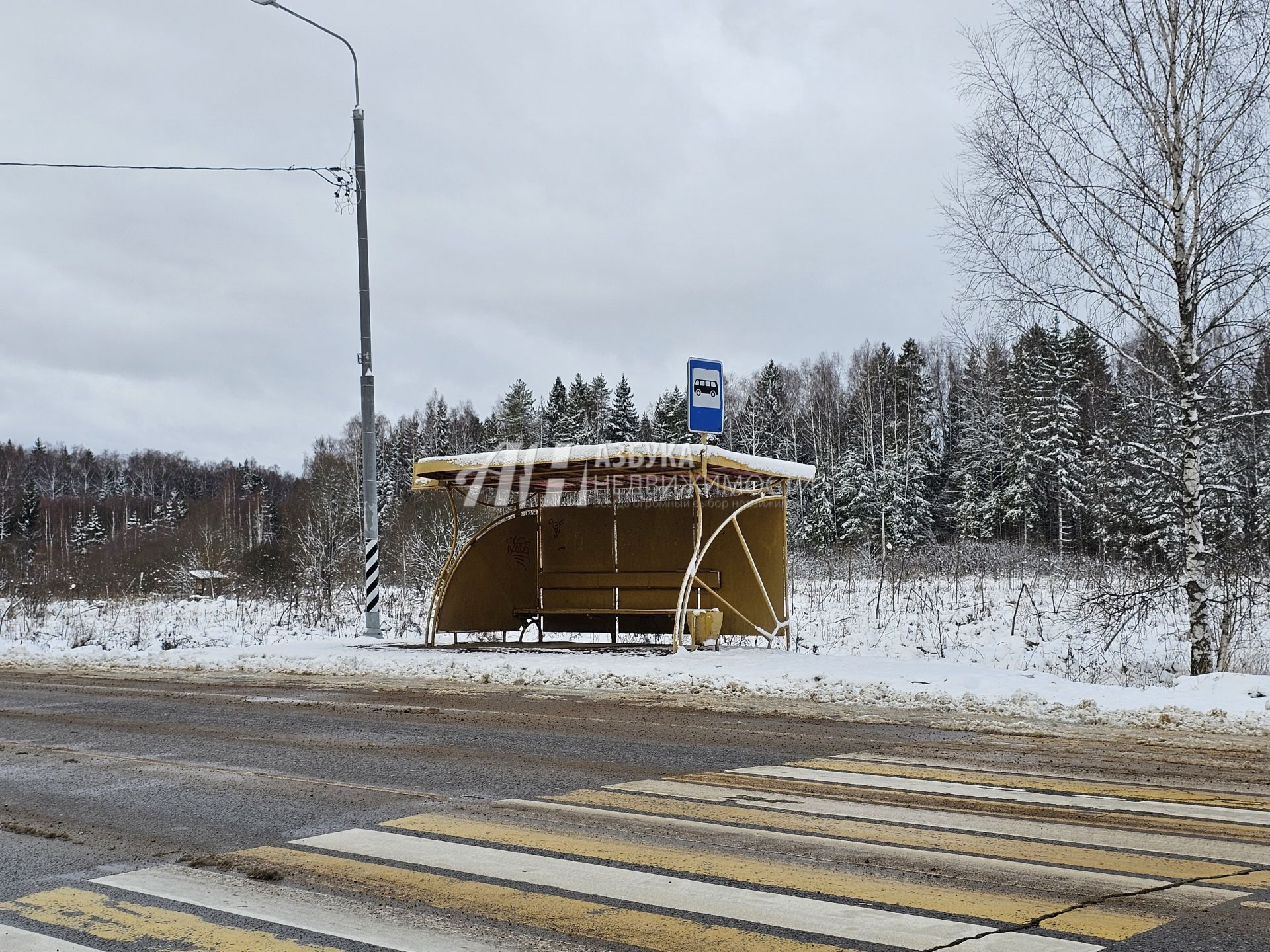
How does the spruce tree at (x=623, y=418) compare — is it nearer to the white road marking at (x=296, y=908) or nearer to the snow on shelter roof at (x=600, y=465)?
the snow on shelter roof at (x=600, y=465)

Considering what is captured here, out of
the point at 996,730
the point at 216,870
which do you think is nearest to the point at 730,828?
the point at 216,870

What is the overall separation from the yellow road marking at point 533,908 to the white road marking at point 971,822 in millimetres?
1928

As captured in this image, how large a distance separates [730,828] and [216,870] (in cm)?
242

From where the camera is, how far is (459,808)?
588cm

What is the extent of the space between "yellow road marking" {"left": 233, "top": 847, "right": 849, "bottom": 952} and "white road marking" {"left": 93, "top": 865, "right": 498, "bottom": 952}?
170mm

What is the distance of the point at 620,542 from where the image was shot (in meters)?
17.7

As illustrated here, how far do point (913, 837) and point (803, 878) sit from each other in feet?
3.10

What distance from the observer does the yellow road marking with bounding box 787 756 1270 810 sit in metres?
5.93

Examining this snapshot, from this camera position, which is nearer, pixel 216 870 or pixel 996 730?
pixel 216 870

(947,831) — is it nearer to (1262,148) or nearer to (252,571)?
(1262,148)

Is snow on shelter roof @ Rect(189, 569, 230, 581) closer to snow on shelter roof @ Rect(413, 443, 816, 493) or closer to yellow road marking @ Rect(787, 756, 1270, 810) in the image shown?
snow on shelter roof @ Rect(413, 443, 816, 493)

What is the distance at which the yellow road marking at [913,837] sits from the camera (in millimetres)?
4551

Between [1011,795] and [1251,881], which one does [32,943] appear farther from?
[1011,795]

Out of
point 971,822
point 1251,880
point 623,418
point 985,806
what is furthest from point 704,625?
point 623,418
